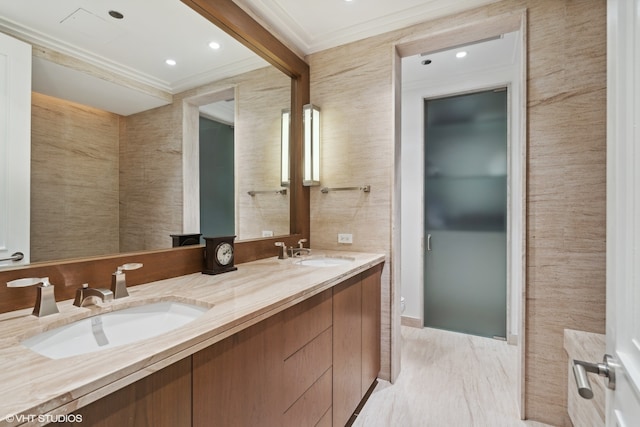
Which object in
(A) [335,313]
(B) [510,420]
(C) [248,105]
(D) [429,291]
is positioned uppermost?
(C) [248,105]

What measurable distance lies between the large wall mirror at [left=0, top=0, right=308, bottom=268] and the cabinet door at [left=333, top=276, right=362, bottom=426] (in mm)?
737

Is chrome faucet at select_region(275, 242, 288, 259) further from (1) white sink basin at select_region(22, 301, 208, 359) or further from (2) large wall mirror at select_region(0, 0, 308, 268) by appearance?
(1) white sink basin at select_region(22, 301, 208, 359)

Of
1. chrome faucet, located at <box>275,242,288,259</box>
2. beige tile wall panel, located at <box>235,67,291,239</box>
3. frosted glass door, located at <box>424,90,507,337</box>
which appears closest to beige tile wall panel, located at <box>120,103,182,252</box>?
beige tile wall panel, located at <box>235,67,291,239</box>

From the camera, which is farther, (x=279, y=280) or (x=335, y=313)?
(x=335, y=313)

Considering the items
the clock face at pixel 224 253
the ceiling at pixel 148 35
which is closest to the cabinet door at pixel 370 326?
the clock face at pixel 224 253

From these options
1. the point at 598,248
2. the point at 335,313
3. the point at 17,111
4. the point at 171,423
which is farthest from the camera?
the point at 598,248

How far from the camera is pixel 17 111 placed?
936 millimetres

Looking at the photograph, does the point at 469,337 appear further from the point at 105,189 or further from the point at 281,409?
the point at 105,189

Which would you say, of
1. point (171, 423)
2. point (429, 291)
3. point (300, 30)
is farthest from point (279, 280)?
point (429, 291)

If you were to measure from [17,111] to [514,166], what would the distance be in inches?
125

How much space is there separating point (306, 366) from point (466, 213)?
2.39 metres

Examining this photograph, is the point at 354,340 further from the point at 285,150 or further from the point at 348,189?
the point at 285,150

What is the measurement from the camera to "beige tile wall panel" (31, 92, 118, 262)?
99 cm

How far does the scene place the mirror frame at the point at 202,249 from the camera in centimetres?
97
